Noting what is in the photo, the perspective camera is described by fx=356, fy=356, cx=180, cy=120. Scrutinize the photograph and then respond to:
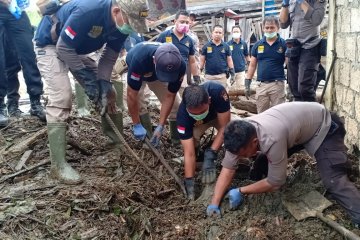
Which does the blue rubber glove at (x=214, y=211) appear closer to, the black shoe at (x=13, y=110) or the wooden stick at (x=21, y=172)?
the wooden stick at (x=21, y=172)

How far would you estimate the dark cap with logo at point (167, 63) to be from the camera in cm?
359

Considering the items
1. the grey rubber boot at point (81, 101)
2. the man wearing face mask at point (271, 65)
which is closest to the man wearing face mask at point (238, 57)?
the man wearing face mask at point (271, 65)

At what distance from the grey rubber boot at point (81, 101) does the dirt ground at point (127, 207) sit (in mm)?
1502

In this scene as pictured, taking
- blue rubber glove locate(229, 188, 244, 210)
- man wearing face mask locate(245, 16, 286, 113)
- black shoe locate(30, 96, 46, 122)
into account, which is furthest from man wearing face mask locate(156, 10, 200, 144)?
blue rubber glove locate(229, 188, 244, 210)

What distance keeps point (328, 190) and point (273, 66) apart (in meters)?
2.89

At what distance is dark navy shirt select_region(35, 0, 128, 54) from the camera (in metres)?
3.34

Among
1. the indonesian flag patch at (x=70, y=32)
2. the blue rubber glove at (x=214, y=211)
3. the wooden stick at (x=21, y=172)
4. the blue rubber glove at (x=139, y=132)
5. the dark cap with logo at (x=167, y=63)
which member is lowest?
the blue rubber glove at (x=214, y=211)

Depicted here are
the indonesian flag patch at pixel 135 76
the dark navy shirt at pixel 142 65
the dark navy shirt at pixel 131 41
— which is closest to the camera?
the dark navy shirt at pixel 142 65

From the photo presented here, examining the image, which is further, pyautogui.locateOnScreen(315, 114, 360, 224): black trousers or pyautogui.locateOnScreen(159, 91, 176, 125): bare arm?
pyautogui.locateOnScreen(159, 91, 176, 125): bare arm

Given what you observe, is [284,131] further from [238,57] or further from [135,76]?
[238,57]

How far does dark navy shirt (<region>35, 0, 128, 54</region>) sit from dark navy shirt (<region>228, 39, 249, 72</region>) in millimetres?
5429

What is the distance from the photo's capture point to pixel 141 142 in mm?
4473

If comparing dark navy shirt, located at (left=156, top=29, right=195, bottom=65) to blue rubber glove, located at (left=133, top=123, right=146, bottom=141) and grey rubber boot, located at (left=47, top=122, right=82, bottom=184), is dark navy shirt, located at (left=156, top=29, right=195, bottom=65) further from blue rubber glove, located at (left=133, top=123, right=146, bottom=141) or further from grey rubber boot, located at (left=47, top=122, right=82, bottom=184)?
grey rubber boot, located at (left=47, top=122, right=82, bottom=184)

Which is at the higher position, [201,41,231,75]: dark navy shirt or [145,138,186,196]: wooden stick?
[201,41,231,75]: dark navy shirt
